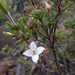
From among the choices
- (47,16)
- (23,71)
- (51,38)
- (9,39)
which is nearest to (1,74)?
(23,71)

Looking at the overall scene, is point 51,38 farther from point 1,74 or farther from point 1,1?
point 1,74

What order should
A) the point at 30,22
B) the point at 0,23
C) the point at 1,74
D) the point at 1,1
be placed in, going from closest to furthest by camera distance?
the point at 1,1 < the point at 30,22 < the point at 1,74 < the point at 0,23

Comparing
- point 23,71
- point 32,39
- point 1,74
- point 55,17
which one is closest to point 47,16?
point 55,17

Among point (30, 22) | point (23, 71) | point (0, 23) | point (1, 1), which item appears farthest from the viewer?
point (0, 23)

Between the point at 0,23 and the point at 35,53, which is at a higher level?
the point at 0,23

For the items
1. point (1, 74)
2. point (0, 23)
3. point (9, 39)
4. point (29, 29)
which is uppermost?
point (0, 23)

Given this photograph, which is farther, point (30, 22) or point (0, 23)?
point (0, 23)

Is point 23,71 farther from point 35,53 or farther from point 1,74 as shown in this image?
point 35,53

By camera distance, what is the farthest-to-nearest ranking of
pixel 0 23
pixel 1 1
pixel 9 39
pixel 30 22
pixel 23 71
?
1. pixel 0 23
2. pixel 9 39
3. pixel 23 71
4. pixel 30 22
5. pixel 1 1

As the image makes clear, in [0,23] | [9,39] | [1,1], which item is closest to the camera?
[1,1]
